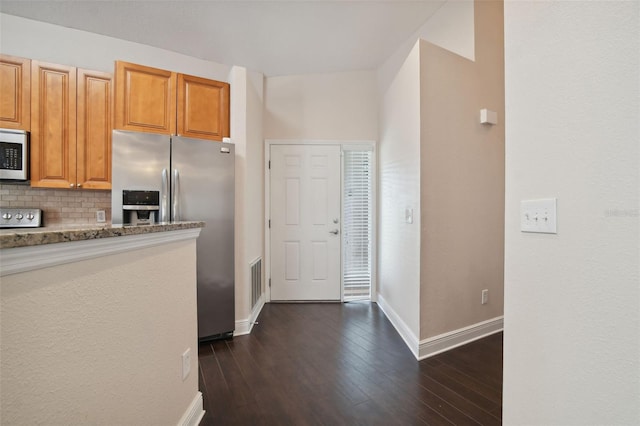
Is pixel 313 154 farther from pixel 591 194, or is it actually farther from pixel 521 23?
pixel 591 194

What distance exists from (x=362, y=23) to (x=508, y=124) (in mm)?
2153

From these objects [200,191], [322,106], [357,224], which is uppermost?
[322,106]

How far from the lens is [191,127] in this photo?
2564 mm

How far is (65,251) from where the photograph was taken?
74 centimetres

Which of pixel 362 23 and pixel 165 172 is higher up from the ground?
pixel 362 23

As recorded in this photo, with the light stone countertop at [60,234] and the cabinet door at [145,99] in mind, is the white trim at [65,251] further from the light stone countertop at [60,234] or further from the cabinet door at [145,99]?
the cabinet door at [145,99]

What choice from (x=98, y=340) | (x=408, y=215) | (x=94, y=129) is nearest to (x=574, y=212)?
(x=408, y=215)

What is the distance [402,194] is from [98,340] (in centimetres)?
237

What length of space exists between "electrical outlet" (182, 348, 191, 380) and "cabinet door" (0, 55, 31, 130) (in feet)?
7.95

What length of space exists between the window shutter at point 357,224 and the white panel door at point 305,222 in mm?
145

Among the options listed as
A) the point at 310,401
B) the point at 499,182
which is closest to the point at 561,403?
the point at 310,401

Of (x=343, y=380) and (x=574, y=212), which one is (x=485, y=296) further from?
(x=574, y=212)

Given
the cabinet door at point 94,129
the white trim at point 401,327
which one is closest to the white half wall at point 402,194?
the white trim at point 401,327

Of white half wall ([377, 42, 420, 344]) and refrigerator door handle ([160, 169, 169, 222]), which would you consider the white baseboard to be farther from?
white half wall ([377, 42, 420, 344])
